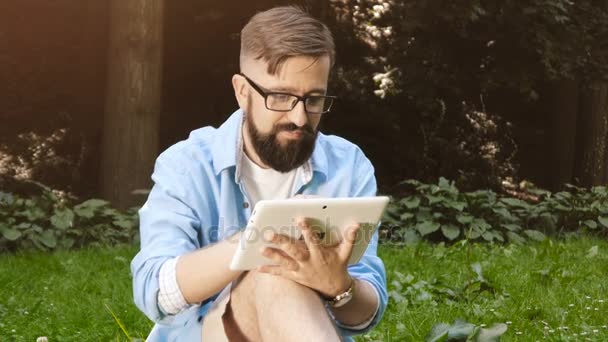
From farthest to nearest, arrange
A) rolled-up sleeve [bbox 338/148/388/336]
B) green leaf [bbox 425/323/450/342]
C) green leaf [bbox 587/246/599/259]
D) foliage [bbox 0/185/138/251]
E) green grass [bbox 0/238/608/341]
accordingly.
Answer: foliage [bbox 0/185/138/251], green leaf [bbox 587/246/599/259], green grass [bbox 0/238/608/341], green leaf [bbox 425/323/450/342], rolled-up sleeve [bbox 338/148/388/336]

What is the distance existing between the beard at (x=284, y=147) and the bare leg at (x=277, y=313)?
374 millimetres

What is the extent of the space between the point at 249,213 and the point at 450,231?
4751 mm

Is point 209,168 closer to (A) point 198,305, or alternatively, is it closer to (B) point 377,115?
(A) point 198,305

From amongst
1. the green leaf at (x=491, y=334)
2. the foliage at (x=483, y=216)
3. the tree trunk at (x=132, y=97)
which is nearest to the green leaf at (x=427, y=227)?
the foliage at (x=483, y=216)

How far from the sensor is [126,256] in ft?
19.9

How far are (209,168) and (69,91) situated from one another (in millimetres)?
8040

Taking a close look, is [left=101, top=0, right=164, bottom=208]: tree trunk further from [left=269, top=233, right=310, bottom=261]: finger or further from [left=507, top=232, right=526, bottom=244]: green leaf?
[left=269, top=233, right=310, bottom=261]: finger

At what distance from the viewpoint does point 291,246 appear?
2.13m

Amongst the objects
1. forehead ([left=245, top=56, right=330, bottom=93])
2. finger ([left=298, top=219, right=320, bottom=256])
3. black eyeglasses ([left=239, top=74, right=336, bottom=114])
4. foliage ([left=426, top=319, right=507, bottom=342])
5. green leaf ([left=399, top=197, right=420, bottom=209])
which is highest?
forehead ([left=245, top=56, right=330, bottom=93])

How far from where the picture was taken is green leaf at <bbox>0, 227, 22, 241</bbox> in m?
6.37

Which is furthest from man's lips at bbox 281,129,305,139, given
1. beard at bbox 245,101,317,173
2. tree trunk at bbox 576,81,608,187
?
tree trunk at bbox 576,81,608,187

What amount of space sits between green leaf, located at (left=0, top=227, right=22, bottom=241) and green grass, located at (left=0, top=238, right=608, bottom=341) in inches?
9.2

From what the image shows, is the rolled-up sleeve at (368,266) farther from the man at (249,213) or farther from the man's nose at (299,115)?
the man's nose at (299,115)

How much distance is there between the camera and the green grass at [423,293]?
3.96 metres
